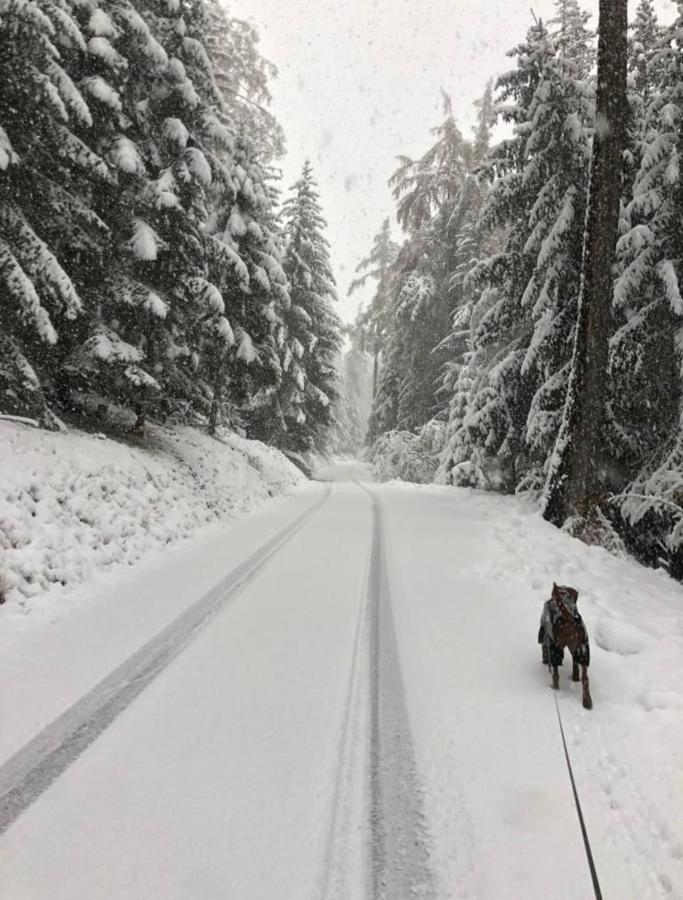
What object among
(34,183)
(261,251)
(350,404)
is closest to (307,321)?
(261,251)

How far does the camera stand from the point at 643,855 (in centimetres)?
269

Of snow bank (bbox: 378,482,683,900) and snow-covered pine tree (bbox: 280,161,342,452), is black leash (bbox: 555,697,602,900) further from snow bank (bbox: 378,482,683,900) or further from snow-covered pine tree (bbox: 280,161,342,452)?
snow-covered pine tree (bbox: 280,161,342,452)

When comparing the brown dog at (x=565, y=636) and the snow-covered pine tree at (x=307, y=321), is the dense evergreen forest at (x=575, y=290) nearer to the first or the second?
the brown dog at (x=565, y=636)

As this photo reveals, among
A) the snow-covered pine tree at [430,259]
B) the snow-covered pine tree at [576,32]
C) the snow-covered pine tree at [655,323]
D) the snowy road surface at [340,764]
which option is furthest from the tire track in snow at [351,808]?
the snow-covered pine tree at [430,259]

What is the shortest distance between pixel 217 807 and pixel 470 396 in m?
14.5

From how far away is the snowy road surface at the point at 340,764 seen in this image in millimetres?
2549

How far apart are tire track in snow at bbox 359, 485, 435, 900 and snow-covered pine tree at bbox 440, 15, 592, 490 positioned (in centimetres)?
902

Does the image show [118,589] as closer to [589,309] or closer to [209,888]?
[209,888]

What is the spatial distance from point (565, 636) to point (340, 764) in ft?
6.67

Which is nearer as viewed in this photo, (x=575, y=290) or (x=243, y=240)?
(x=575, y=290)

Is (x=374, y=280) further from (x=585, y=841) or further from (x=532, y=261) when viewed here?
(x=585, y=841)

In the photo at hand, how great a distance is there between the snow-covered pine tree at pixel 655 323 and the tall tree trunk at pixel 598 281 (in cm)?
64

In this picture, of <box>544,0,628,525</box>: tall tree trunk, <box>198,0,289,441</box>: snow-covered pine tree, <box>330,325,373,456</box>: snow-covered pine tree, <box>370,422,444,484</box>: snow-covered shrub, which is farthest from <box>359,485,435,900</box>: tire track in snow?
<box>330,325,373,456</box>: snow-covered pine tree

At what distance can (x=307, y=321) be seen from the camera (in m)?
26.7
